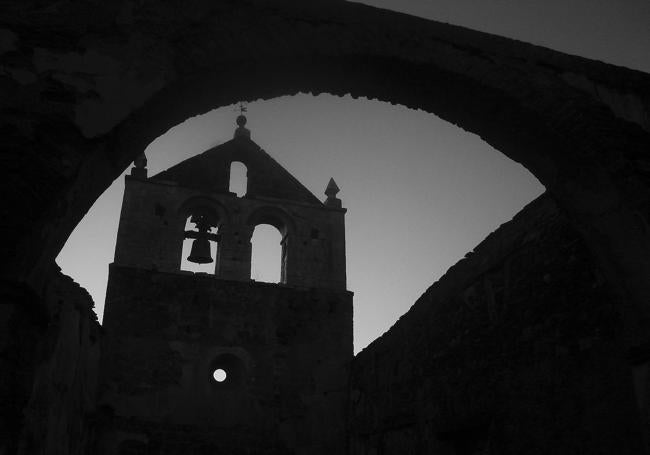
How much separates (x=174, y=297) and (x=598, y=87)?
22.7ft

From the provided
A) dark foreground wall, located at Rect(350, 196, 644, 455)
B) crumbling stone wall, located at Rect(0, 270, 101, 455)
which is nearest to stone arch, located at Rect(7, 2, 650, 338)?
crumbling stone wall, located at Rect(0, 270, 101, 455)

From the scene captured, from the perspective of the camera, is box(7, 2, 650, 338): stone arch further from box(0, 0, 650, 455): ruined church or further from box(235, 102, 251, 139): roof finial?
box(235, 102, 251, 139): roof finial

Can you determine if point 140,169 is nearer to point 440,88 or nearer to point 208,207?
point 208,207

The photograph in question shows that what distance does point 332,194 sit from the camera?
10.9 metres

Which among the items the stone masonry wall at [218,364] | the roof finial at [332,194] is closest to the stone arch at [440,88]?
the stone masonry wall at [218,364]

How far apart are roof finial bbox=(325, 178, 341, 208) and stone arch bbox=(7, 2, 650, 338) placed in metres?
7.01

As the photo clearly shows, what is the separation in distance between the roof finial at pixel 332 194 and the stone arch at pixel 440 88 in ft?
23.0

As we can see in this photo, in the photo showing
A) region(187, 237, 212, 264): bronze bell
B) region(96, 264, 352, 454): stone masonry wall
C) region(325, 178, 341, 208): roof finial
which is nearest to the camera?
region(96, 264, 352, 454): stone masonry wall

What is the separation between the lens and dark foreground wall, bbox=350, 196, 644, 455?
12.5ft

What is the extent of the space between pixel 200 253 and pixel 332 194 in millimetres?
2842

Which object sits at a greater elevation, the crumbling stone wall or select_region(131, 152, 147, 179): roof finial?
select_region(131, 152, 147, 179): roof finial

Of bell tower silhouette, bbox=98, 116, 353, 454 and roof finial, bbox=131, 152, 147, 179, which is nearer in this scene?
bell tower silhouette, bbox=98, 116, 353, 454

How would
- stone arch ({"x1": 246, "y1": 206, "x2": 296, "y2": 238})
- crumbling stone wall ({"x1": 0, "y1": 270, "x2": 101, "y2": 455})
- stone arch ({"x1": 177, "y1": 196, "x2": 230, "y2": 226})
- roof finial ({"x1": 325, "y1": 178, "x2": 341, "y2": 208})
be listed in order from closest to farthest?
crumbling stone wall ({"x1": 0, "y1": 270, "x2": 101, "y2": 455}) → stone arch ({"x1": 177, "y1": 196, "x2": 230, "y2": 226}) → stone arch ({"x1": 246, "y1": 206, "x2": 296, "y2": 238}) → roof finial ({"x1": 325, "y1": 178, "x2": 341, "y2": 208})

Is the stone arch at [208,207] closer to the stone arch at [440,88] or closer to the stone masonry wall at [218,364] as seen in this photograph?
the stone masonry wall at [218,364]
